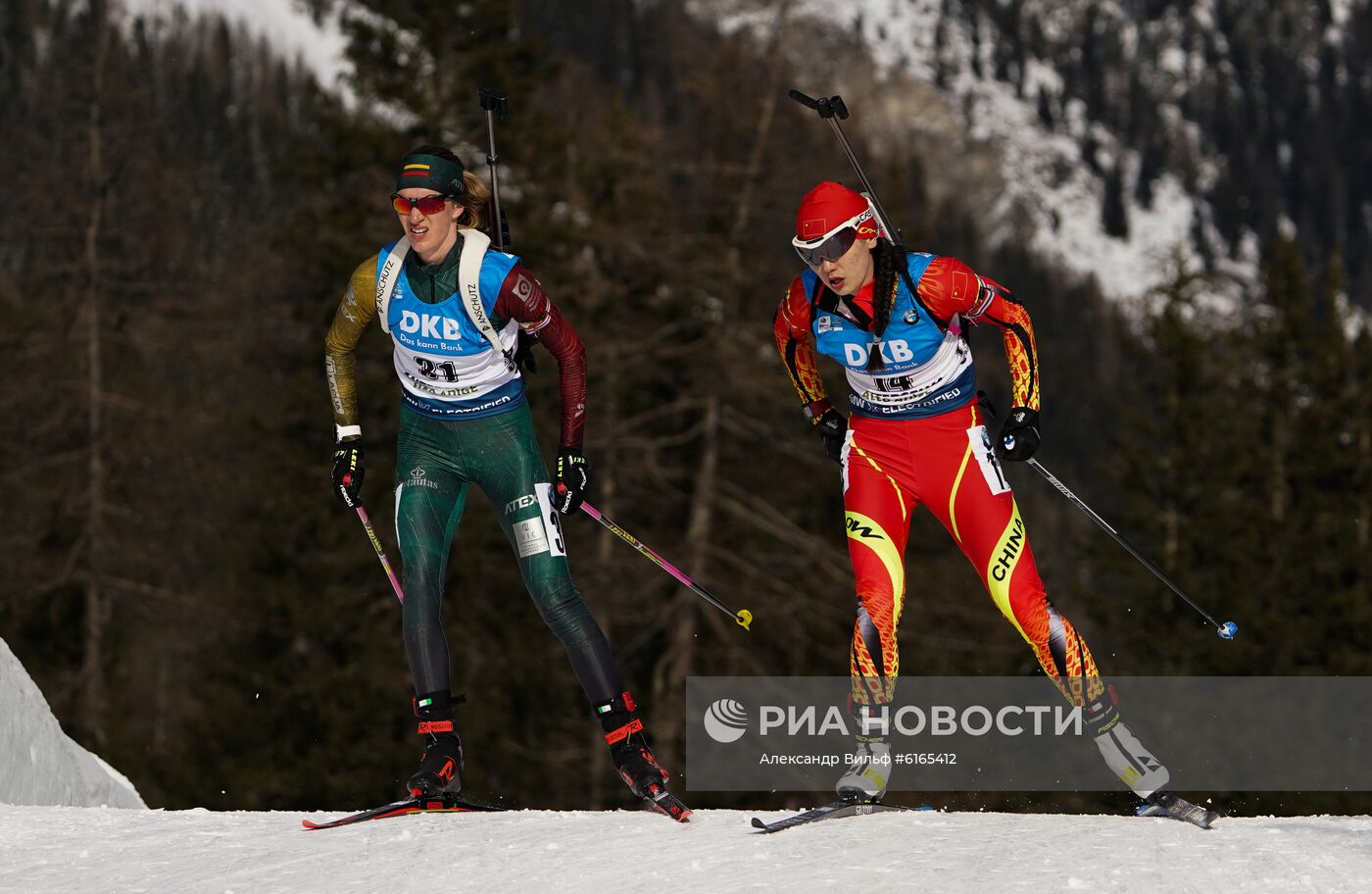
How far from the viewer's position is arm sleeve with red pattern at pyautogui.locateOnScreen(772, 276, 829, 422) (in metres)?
6.54

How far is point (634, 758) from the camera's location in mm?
6293

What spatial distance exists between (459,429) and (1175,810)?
3.17 m

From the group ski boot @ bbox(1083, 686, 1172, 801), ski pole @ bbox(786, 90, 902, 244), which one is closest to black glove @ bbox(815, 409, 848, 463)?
ski pole @ bbox(786, 90, 902, 244)

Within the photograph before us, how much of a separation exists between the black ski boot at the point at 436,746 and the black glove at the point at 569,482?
87cm

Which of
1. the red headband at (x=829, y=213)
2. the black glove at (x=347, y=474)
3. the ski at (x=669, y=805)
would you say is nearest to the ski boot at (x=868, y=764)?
the ski at (x=669, y=805)

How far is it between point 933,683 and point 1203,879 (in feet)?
54.5

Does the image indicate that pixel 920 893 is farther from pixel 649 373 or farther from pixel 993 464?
pixel 649 373

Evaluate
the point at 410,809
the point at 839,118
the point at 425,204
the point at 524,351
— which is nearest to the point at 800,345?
the point at 839,118

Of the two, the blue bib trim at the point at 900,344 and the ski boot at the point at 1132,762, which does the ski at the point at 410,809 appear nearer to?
the blue bib trim at the point at 900,344

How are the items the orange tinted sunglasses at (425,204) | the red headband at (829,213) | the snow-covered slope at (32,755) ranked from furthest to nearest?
the snow-covered slope at (32,755) → the orange tinted sunglasses at (425,204) → the red headband at (829,213)

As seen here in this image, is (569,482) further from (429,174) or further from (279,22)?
(279,22)

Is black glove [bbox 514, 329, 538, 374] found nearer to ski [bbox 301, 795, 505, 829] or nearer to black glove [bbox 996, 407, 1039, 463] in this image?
ski [bbox 301, 795, 505, 829]

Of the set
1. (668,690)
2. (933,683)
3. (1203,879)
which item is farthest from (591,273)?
(1203,879)

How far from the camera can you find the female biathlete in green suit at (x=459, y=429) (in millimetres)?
6250
